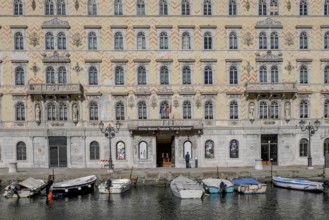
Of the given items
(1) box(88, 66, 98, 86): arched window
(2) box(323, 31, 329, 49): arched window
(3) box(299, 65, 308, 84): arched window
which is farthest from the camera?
(2) box(323, 31, 329, 49): arched window

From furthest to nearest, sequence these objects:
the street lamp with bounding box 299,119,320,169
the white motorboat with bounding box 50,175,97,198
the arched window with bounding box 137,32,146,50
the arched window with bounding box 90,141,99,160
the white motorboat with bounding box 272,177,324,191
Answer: the arched window with bounding box 137,32,146,50
the arched window with bounding box 90,141,99,160
the street lamp with bounding box 299,119,320,169
the white motorboat with bounding box 272,177,324,191
the white motorboat with bounding box 50,175,97,198

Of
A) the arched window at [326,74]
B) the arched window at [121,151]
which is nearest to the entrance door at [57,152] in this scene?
the arched window at [121,151]

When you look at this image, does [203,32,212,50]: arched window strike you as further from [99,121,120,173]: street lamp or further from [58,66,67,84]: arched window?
[58,66,67,84]: arched window

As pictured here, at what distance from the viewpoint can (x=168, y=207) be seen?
116 feet

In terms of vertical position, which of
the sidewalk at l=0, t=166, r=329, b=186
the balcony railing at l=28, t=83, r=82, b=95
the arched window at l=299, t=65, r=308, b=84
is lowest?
the sidewalk at l=0, t=166, r=329, b=186

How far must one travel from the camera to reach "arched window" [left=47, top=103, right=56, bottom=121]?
50.5m

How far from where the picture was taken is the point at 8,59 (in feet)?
165

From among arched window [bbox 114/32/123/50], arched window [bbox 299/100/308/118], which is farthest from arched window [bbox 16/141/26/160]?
arched window [bbox 299/100/308/118]

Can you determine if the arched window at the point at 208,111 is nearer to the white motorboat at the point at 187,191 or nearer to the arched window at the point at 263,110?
Result: the arched window at the point at 263,110

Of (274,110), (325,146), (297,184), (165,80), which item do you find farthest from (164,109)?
(325,146)

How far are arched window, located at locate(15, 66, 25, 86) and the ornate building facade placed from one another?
143 millimetres

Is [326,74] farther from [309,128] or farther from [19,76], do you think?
[19,76]

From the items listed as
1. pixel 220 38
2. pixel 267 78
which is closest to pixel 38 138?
pixel 220 38

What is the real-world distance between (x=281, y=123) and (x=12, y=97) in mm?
28471
